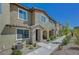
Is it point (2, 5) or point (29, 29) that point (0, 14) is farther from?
point (29, 29)

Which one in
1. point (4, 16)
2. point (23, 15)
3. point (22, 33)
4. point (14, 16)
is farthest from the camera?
point (23, 15)

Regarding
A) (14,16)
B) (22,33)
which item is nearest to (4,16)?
(14,16)

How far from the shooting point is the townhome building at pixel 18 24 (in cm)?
1402

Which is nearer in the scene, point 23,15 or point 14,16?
point 14,16

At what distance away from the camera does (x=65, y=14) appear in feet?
57.2

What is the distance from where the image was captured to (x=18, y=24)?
55.5 ft

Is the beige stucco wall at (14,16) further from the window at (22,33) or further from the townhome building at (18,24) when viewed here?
the window at (22,33)

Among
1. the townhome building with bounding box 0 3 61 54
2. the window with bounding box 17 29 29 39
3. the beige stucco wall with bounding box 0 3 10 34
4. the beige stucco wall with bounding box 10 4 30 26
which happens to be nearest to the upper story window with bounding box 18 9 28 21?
the townhome building with bounding box 0 3 61 54

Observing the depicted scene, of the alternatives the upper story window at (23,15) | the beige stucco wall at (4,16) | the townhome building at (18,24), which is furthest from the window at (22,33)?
the beige stucco wall at (4,16)

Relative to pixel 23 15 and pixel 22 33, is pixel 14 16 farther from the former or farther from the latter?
pixel 22 33

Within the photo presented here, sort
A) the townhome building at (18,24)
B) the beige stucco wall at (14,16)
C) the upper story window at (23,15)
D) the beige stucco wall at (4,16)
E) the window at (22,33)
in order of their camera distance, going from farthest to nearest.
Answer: the upper story window at (23,15)
the window at (22,33)
the beige stucco wall at (14,16)
the beige stucco wall at (4,16)
the townhome building at (18,24)

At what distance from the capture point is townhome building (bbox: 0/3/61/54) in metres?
14.0

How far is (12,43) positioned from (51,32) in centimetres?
1554
